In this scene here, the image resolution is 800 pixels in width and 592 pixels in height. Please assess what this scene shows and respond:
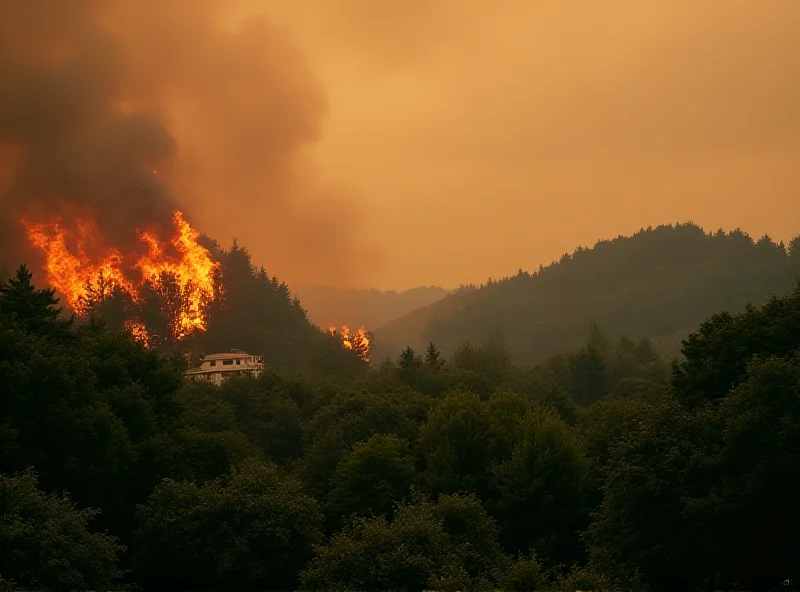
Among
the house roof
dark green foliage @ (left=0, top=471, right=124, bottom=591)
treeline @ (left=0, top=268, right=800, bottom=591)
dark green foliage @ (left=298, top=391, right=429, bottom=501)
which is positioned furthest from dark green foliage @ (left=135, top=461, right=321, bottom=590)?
the house roof

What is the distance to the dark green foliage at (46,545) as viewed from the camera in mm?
36938

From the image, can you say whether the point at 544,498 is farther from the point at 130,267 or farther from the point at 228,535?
the point at 130,267

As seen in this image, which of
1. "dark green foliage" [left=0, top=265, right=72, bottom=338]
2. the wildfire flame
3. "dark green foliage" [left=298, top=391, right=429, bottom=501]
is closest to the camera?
"dark green foliage" [left=0, top=265, right=72, bottom=338]

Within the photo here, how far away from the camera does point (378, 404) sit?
71875 millimetres

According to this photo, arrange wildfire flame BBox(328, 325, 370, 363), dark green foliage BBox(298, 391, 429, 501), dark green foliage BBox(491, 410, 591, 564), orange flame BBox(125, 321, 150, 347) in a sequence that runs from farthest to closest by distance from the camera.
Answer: wildfire flame BBox(328, 325, 370, 363)
orange flame BBox(125, 321, 150, 347)
dark green foliage BBox(298, 391, 429, 501)
dark green foliage BBox(491, 410, 591, 564)

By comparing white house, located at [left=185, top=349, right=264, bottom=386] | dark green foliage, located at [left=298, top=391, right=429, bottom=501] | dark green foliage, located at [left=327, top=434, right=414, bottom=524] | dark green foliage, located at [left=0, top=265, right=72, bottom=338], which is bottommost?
dark green foliage, located at [left=327, top=434, right=414, bottom=524]

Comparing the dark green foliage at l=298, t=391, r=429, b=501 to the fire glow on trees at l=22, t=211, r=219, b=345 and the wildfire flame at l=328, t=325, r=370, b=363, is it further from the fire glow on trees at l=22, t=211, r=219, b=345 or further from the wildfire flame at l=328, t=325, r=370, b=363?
the wildfire flame at l=328, t=325, r=370, b=363

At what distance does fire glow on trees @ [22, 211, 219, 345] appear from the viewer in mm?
137250

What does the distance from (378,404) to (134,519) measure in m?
22.0

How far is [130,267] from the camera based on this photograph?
145375mm

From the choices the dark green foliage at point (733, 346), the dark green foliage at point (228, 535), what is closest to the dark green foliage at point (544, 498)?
the dark green foliage at point (733, 346)

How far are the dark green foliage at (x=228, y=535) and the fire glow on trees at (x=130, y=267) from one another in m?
89.2

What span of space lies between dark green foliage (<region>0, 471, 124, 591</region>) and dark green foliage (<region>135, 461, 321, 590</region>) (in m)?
6.17

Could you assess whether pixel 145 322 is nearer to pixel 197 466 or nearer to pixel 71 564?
pixel 197 466
